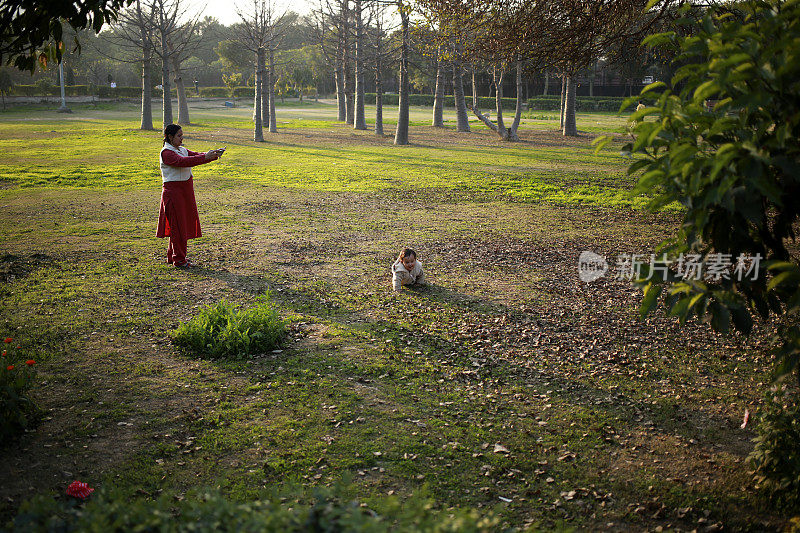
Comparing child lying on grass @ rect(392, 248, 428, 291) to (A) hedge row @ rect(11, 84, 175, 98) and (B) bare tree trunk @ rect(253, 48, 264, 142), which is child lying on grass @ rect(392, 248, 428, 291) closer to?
(B) bare tree trunk @ rect(253, 48, 264, 142)

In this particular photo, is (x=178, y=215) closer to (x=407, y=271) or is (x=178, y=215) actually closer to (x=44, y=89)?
(x=407, y=271)

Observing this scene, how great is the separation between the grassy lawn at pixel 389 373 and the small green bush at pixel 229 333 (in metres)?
0.18

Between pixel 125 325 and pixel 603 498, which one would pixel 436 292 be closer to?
pixel 125 325

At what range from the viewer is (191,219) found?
31.5 ft

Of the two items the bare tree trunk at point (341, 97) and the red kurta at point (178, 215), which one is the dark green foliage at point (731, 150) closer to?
the red kurta at point (178, 215)

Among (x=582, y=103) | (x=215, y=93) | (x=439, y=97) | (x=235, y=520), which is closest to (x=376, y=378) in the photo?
(x=235, y=520)

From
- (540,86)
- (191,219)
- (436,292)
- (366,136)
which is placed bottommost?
(436,292)

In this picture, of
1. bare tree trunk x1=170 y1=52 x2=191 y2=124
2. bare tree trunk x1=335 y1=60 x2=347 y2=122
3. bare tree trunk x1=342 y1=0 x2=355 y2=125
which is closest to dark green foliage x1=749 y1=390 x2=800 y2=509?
bare tree trunk x1=342 y1=0 x2=355 y2=125

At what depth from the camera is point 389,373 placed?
6.12 metres

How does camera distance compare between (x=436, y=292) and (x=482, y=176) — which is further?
(x=482, y=176)

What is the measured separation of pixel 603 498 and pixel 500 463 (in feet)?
2.55

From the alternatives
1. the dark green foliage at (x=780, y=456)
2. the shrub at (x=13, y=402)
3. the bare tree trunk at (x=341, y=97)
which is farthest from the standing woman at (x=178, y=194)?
the bare tree trunk at (x=341, y=97)

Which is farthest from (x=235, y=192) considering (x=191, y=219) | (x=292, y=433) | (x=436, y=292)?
(x=292, y=433)

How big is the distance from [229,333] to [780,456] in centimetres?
495
